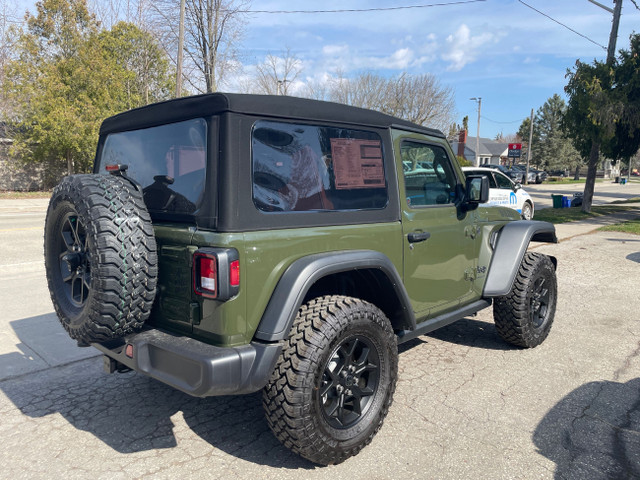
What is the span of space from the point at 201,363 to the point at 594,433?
2.49 metres

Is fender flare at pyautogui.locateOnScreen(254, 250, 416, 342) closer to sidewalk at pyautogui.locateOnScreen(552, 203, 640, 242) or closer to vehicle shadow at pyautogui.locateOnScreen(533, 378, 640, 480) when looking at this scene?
vehicle shadow at pyautogui.locateOnScreen(533, 378, 640, 480)

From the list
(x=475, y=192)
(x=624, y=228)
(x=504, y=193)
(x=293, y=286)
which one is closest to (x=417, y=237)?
(x=475, y=192)

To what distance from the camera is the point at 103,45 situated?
912 inches

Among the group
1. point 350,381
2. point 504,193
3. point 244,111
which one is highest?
point 244,111

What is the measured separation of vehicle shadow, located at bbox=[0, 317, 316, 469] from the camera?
2.82 meters

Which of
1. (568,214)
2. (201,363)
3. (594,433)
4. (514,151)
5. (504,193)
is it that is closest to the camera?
(201,363)

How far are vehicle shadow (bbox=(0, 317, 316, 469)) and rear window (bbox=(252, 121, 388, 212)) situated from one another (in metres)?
1.43

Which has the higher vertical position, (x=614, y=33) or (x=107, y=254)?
(x=614, y=33)

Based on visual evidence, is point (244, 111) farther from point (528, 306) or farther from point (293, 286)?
point (528, 306)

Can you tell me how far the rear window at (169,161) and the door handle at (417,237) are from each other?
4.75ft

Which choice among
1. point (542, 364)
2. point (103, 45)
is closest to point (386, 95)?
point (103, 45)

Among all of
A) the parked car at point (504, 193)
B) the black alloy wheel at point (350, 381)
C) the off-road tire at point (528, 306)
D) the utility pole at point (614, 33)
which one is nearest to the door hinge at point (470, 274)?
the off-road tire at point (528, 306)

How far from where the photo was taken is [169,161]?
2.79m

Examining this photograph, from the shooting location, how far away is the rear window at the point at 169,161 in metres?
2.53
